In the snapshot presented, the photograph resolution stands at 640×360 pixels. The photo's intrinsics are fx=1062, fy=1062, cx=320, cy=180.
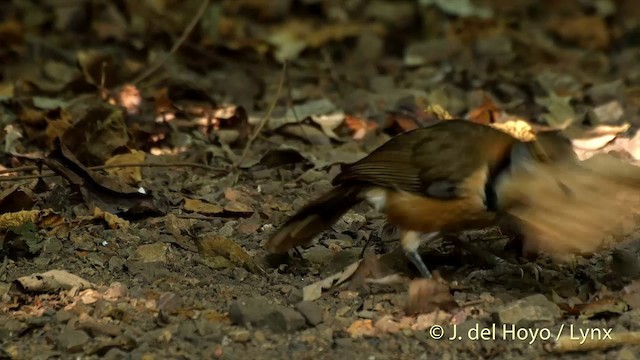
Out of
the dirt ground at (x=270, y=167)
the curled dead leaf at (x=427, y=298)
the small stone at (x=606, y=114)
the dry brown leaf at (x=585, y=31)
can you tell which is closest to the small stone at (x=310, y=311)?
the dirt ground at (x=270, y=167)

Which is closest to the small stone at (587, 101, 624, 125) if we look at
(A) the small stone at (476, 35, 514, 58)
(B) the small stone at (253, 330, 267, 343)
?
(A) the small stone at (476, 35, 514, 58)

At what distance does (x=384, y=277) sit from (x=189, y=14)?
14.3ft

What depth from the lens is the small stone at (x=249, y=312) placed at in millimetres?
3031

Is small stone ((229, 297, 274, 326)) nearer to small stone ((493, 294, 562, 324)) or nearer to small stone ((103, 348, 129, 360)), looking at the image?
small stone ((103, 348, 129, 360))

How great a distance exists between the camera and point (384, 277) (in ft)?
11.0

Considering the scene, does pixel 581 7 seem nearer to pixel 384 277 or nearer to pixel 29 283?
pixel 384 277

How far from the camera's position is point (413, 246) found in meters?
3.41

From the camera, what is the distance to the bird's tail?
3.51 meters

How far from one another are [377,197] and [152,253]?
0.79 m

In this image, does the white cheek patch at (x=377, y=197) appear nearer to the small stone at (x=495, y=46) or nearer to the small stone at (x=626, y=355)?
the small stone at (x=626, y=355)

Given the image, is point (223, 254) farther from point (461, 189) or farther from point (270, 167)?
point (270, 167)

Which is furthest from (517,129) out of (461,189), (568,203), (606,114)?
(568,203)

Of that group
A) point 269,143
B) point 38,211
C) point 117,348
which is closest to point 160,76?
point 269,143

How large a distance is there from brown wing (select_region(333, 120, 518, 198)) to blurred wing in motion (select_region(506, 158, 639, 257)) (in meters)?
0.15
